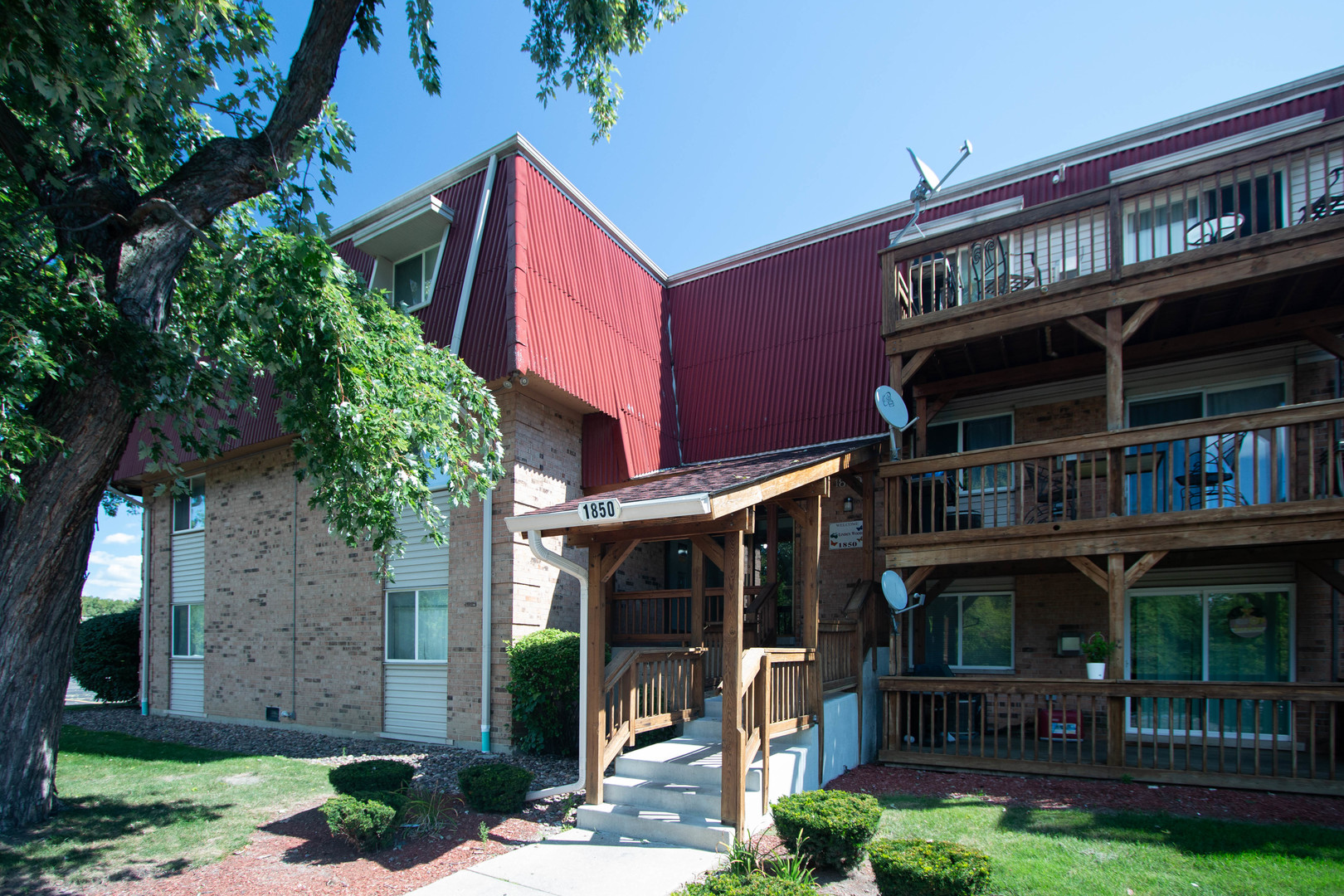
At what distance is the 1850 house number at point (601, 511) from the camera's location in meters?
6.79

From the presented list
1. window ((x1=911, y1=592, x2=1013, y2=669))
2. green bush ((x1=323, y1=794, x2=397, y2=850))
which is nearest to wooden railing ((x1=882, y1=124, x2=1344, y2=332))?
window ((x1=911, y1=592, x2=1013, y2=669))

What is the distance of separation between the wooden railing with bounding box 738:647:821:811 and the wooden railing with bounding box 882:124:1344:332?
4.88 meters

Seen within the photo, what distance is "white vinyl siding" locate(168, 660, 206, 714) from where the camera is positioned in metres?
15.9

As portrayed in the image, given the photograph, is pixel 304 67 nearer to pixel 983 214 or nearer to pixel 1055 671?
pixel 983 214

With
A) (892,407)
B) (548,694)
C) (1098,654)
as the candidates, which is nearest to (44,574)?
(548,694)

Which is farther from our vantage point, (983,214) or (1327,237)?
(983,214)

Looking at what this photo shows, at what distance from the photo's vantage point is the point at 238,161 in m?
7.37

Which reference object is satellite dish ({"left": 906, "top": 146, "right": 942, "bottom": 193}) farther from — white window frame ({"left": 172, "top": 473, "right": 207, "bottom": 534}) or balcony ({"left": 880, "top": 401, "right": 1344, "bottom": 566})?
white window frame ({"left": 172, "top": 473, "right": 207, "bottom": 534})

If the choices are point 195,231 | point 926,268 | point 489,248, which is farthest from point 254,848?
point 926,268

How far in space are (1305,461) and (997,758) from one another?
5128 mm

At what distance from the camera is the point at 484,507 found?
444 inches

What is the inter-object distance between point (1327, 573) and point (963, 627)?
4229 millimetres


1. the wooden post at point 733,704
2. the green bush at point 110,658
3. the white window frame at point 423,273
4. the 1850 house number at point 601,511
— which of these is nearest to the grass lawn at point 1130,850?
the wooden post at point 733,704

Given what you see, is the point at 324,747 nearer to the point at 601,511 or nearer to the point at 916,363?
the point at 601,511
